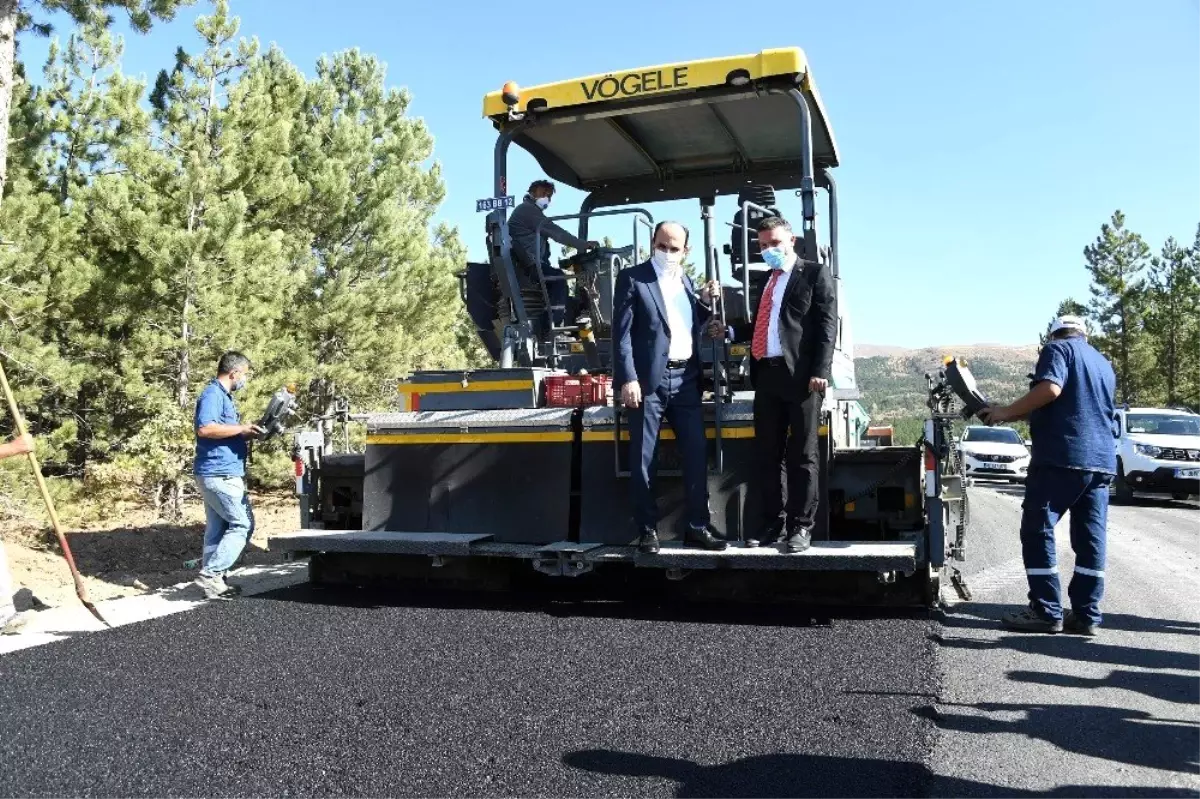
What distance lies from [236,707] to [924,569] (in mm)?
3506

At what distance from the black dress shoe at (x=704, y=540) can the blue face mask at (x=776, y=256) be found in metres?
Result: 1.56

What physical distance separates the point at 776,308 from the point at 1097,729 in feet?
8.57

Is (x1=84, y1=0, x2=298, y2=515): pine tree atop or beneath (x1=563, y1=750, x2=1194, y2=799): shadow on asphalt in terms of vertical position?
atop

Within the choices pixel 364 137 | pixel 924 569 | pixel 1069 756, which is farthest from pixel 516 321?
pixel 364 137

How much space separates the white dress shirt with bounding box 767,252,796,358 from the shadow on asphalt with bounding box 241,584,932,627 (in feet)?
4.89

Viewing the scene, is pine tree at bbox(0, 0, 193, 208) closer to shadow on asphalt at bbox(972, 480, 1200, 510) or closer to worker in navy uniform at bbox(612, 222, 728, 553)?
worker in navy uniform at bbox(612, 222, 728, 553)

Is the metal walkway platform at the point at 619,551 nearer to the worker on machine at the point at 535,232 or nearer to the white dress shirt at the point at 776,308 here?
the white dress shirt at the point at 776,308

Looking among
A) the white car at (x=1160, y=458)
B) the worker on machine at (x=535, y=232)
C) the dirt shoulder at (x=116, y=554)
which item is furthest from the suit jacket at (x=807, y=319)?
the white car at (x=1160, y=458)

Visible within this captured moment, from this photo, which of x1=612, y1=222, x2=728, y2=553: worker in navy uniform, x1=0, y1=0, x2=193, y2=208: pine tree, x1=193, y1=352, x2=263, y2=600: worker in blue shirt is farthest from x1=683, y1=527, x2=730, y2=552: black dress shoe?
x1=0, y1=0, x2=193, y2=208: pine tree

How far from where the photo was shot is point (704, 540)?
513 cm

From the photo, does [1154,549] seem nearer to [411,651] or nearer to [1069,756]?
[1069,756]

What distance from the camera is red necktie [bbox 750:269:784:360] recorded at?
5219 millimetres

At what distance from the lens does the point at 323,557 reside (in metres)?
6.22

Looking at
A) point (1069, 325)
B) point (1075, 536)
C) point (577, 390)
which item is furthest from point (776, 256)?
point (1075, 536)
